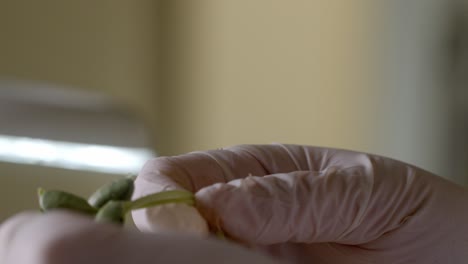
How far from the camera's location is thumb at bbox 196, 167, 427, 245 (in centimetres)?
36

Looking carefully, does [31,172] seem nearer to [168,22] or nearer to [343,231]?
[168,22]

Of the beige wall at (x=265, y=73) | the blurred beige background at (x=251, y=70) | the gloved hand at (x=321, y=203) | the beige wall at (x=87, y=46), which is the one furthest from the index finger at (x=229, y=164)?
the beige wall at (x=87, y=46)

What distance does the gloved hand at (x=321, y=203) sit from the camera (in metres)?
0.37

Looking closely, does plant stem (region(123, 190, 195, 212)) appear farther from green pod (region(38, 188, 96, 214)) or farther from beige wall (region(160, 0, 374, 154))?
beige wall (region(160, 0, 374, 154))

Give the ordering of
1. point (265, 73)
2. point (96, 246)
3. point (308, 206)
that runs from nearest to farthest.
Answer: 1. point (96, 246)
2. point (308, 206)
3. point (265, 73)

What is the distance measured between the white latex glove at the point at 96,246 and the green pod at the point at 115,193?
2.4 inches

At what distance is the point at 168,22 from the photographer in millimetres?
1645

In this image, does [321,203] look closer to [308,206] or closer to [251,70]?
[308,206]

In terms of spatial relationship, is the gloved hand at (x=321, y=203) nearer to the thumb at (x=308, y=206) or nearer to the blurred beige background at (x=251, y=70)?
the thumb at (x=308, y=206)

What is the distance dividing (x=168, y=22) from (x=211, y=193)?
4.33 feet

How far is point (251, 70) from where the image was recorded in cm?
150

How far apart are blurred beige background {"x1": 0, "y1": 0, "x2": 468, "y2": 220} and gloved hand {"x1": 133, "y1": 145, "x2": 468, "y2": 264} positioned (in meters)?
0.74

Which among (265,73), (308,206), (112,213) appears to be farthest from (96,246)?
(265,73)

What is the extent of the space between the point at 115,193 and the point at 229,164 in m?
0.12
